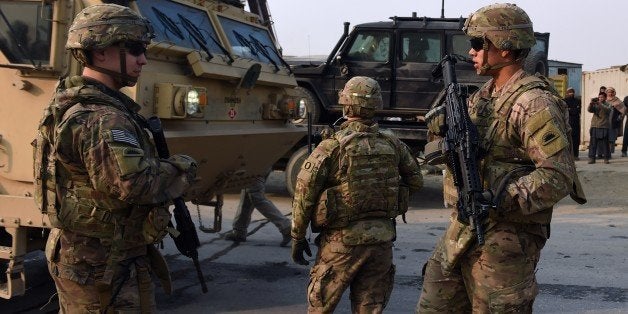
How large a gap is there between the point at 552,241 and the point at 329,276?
4836 millimetres

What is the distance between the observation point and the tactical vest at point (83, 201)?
292cm

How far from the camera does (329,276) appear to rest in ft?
13.3

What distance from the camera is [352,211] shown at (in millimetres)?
4082

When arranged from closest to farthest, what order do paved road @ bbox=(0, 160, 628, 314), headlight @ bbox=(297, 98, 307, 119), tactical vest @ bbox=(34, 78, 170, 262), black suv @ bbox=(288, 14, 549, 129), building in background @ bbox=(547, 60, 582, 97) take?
tactical vest @ bbox=(34, 78, 170, 262) < paved road @ bbox=(0, 160, 628, 314) < headlight @ bbox=(297, 98, 307, 119) < black suv @ bbox=(288, 14, 549, 129) < building in background @ bbox=(547, 60, 582, 97)

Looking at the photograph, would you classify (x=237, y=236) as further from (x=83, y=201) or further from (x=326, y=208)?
(x=83, y=201)

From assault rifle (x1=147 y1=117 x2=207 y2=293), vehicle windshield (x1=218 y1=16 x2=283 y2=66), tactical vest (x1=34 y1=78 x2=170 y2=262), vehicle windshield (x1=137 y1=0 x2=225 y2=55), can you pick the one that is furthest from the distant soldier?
tactical vest (x1=34 y1=78 x2=170 y2=262)

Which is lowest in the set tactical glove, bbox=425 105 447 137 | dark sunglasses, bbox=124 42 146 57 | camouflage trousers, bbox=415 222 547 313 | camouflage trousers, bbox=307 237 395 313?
camouflage trousers, bbox=307 237 395 313

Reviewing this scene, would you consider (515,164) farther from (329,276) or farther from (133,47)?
(133,47)

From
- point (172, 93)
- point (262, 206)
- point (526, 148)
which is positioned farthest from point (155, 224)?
point (262, 206)

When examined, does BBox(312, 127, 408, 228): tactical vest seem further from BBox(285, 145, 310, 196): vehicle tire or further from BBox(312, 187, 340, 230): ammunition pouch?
BBox(285, 145, 310, 196): vehicle tire

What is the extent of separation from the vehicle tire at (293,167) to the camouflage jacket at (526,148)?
7325 millimetres

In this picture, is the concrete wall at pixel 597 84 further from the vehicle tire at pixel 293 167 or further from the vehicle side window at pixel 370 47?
the vehicle tire at pixel 293 167

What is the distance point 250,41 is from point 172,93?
1.82 m

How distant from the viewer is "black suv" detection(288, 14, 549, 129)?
11.1m
